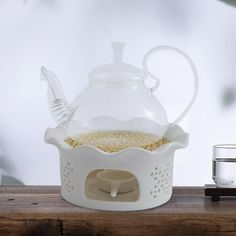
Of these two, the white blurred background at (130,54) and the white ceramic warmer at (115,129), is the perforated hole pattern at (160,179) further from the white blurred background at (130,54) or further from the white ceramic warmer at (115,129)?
the white blurred background at (130,54)

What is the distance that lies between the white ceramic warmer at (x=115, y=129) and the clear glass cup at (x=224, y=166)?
97 millimetres

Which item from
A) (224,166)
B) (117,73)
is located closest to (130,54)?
(117,73)

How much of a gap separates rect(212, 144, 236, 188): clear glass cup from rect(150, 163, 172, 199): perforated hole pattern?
0.12 metres

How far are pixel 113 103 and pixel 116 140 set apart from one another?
0.08m

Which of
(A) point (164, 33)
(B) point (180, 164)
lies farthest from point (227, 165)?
(A) point (164, 33)

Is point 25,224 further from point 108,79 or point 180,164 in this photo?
point 180,164

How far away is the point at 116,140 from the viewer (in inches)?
36.3

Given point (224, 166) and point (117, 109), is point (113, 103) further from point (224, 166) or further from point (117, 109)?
point (224, 166)

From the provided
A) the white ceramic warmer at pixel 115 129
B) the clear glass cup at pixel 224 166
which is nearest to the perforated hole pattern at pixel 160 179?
the white ceramic warmer at pixel 115 129

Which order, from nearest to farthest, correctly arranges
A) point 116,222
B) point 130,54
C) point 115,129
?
1. point 116,222
2. point 115,129
3. point 130,54

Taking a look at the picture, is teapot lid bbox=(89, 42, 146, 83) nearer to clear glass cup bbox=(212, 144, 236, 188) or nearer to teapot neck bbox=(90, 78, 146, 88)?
teapot neck bbox=(90, 78, 146, 88)

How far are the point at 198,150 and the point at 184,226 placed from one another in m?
0.40

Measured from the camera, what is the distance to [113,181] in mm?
913

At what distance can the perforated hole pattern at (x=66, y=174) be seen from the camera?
2.98 feet
